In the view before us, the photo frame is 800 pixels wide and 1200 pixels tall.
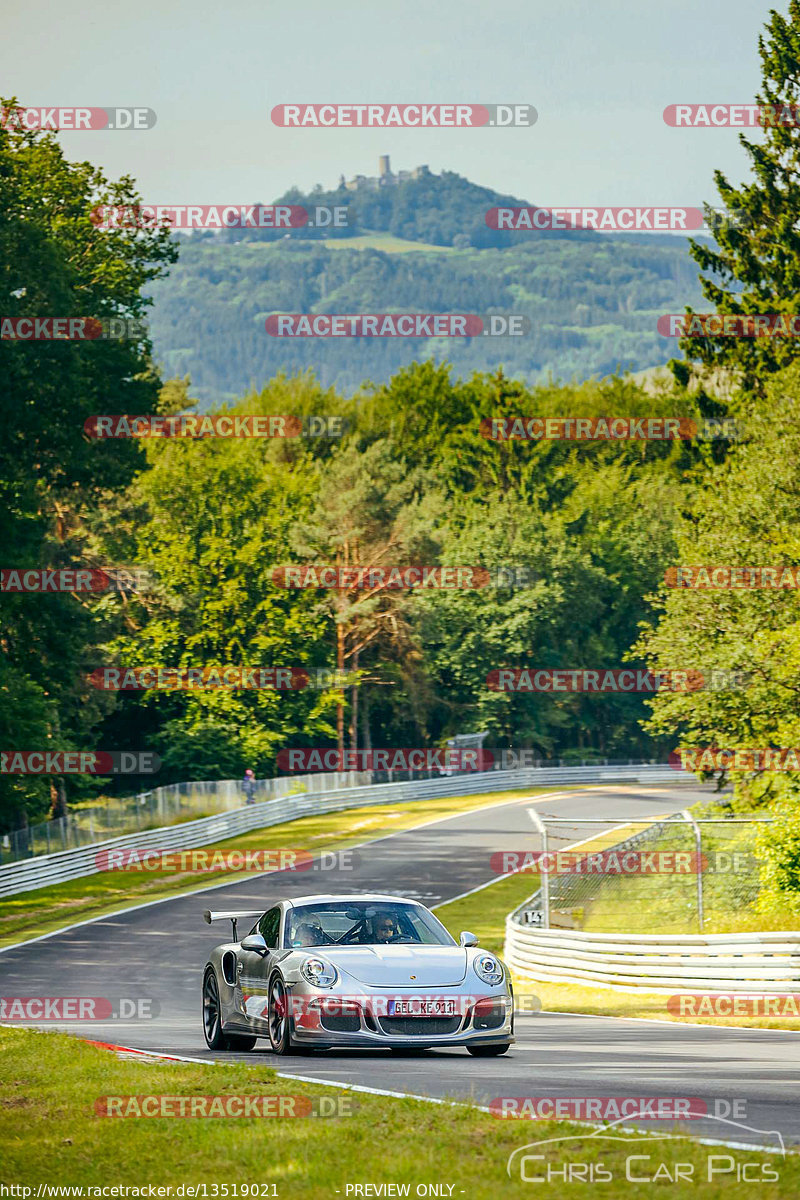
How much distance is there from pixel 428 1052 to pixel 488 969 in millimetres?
1114

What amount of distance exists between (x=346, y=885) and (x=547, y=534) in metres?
50.0

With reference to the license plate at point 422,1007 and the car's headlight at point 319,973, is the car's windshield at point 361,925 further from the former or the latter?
the license plate at point 422,1007

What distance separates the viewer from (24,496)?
41.4 m

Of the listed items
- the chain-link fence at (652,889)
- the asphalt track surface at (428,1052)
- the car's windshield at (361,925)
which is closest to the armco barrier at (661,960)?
the chain-link fence at (652,889)

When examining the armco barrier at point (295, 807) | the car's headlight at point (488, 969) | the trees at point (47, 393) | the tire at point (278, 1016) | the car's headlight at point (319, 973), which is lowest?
the armco barrier at point (295, 807)

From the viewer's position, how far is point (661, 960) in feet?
71.1

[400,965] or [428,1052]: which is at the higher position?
[400,965]

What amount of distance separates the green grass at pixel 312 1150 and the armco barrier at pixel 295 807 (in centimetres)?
3111

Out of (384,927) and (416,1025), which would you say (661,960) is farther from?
(416,1025)

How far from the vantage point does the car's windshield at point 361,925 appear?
42.0 ft

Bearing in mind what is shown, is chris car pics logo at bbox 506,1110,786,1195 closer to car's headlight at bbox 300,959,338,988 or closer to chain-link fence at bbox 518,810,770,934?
car's headlight at bbox 300,959,338,988

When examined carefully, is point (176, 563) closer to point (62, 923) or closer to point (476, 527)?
point (476, 527)

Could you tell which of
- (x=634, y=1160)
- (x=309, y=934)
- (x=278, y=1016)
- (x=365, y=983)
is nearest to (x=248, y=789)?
(x=309, y=934)

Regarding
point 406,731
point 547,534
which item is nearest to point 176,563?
point 406,731
